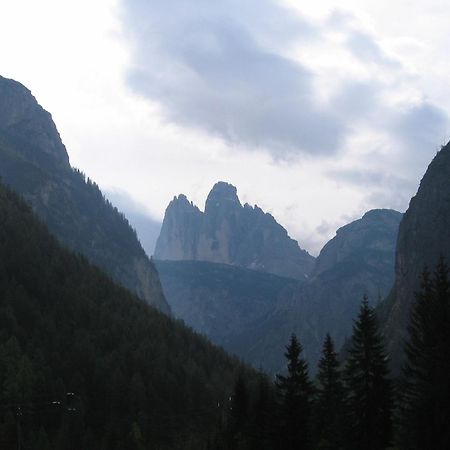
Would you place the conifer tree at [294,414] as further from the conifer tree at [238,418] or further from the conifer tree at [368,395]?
the conifer tree at [238,418]

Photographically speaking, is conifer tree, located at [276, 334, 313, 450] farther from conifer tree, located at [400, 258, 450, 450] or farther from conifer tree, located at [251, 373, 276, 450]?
conifer tree, located at [400, 258, 450, 450]

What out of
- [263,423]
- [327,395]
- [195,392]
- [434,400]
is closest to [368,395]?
[434,400]

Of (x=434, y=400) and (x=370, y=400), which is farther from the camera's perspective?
(x=370, y=400)

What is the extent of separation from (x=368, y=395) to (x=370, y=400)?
0.43m

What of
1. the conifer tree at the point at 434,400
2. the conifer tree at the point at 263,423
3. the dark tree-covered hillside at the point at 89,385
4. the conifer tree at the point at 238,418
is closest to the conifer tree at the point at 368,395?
the conifer tree at the point at 434,400

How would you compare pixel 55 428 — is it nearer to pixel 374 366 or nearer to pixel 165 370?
pixel 165 370

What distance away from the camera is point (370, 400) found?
58.0 m

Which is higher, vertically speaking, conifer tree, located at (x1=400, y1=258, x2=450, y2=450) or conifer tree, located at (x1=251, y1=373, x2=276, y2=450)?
conifer tree, located at (x1=400, y1=258, x2=450, y2=450)

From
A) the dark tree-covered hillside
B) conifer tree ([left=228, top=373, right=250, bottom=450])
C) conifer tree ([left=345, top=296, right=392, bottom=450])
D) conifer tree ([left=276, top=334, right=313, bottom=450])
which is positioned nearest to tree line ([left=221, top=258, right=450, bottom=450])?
conifer tree ([left=345, top=296, right=392, bottom=450])

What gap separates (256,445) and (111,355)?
101 m

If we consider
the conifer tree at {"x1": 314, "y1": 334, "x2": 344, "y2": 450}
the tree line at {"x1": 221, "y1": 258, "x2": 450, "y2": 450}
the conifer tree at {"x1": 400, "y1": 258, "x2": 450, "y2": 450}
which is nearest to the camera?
the conifer tree at {"x1": 400, "y1": 258, "x2": 450, "y2": 450}

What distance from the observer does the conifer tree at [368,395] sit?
57500mm

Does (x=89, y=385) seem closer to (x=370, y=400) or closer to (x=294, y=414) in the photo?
(x=294, y=414)

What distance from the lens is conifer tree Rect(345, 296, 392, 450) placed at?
57.5 meters
